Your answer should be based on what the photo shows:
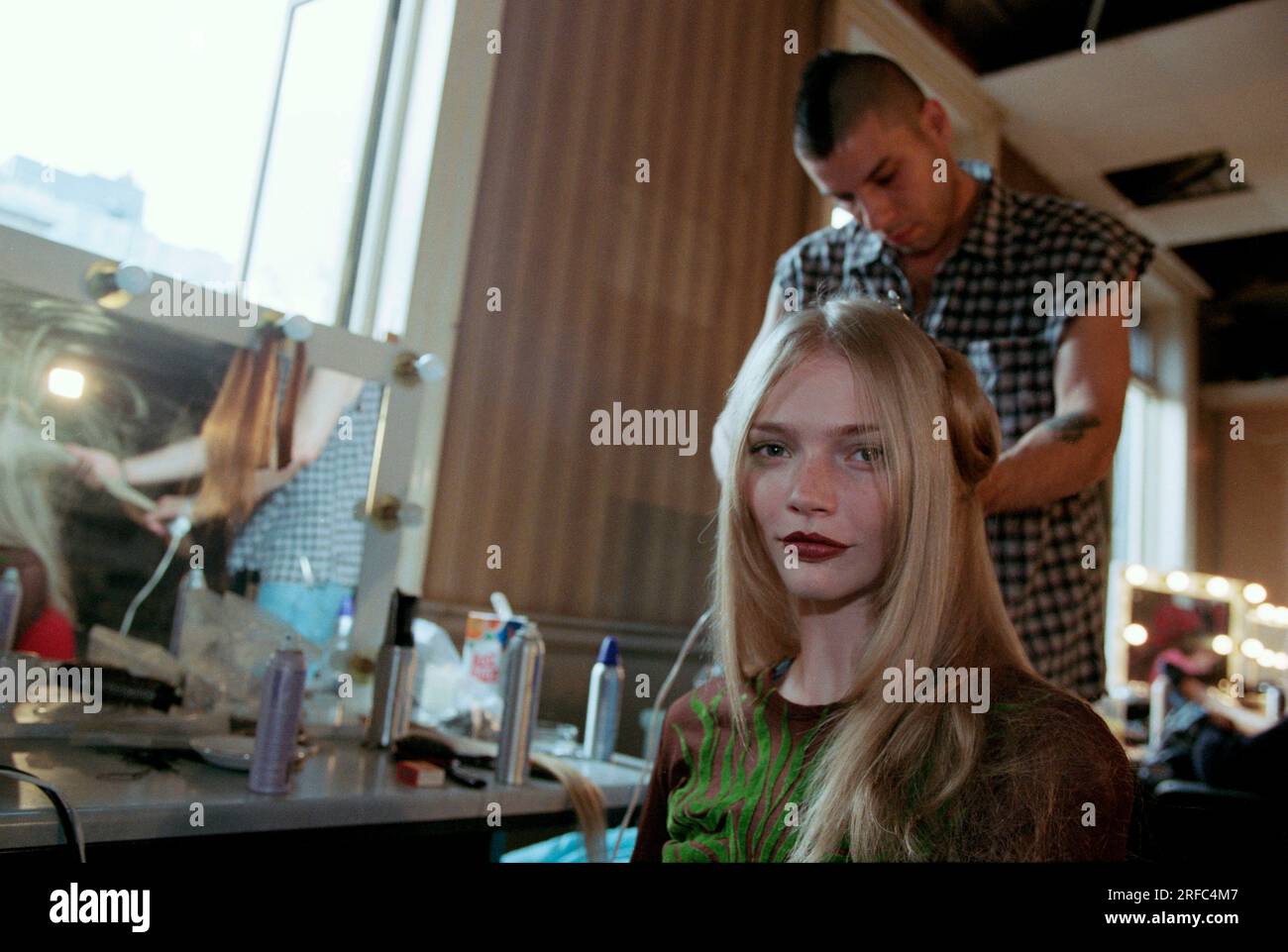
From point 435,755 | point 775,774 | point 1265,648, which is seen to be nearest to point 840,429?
point 775,774

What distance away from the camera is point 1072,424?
1309 mm

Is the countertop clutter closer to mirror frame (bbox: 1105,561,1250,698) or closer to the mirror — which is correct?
the mirror

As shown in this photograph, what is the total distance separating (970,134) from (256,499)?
298cm

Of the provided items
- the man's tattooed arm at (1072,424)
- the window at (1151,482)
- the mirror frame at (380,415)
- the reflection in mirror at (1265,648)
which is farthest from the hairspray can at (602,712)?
the window at (1151,482)

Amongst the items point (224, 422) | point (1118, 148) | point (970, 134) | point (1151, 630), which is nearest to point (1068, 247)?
point (224, 422)

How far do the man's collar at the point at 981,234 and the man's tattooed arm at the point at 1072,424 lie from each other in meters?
0.33

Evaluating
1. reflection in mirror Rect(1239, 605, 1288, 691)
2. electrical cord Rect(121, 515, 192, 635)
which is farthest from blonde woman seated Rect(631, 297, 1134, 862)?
reflection in mirror Rect(1239, 605, 1288, 691)

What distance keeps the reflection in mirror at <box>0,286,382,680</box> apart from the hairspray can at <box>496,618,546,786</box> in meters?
0.41

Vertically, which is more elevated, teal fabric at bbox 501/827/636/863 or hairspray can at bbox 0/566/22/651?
hairspray can at bbox 0/566/22/651

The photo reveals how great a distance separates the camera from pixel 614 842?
1411 millimetres

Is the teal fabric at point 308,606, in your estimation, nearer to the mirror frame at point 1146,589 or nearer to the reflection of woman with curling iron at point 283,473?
the reflection of woman with curling iron at point 283,473

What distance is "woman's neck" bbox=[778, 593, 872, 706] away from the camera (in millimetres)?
965

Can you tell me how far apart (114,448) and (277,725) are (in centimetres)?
51
